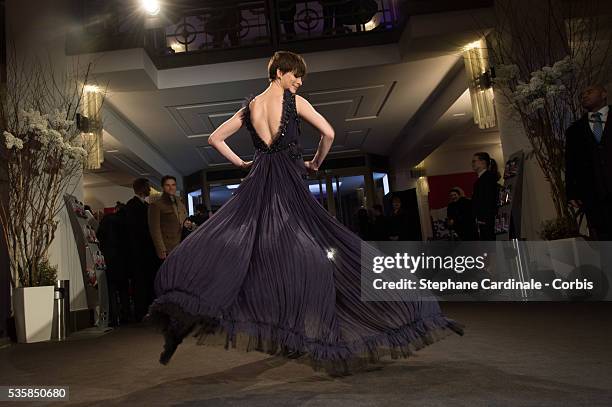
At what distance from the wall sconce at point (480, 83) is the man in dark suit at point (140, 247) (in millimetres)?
3704

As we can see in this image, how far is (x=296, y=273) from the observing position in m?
1.95

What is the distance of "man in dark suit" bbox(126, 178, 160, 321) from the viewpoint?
207 inches

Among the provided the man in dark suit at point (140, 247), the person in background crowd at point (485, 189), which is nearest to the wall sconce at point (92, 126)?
the man in dark suit at point (140, 247)

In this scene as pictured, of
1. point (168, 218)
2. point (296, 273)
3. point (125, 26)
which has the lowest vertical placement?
point (296, 273)

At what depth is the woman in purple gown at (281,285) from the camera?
1.85m

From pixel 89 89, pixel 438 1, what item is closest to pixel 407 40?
pixel 438 1

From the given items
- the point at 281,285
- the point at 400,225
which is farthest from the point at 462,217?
the point at 281,285

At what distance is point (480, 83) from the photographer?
6.12m

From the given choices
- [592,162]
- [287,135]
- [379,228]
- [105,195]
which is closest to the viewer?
[287,135]

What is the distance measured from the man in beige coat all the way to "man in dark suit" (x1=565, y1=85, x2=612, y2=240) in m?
3.18

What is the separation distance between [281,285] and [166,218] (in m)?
3.10

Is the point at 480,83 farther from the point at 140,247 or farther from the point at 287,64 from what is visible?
the point at 287,64

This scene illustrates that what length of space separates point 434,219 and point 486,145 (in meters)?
2.20

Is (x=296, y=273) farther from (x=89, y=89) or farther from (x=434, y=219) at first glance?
(x=434, y=219)
